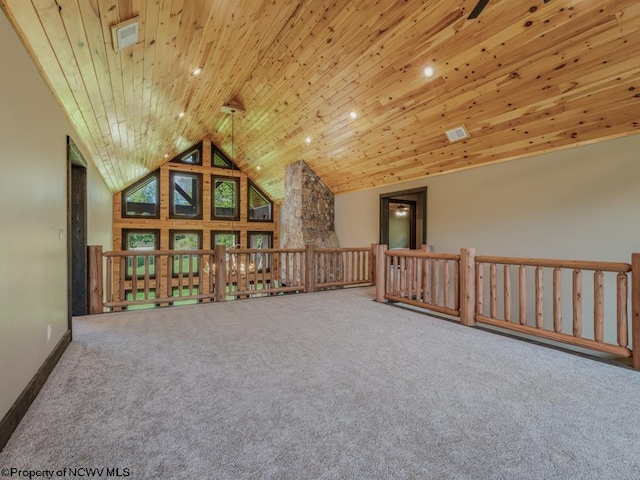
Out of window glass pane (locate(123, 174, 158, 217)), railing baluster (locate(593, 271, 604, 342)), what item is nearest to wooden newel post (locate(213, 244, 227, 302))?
railing baluster (locate(593, 271, 604, 342))

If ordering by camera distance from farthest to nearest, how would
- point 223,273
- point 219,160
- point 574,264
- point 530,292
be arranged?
point 219,160 < point 223,273 < point 530,292 < point 574,264

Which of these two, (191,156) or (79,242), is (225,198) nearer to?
(191,156)

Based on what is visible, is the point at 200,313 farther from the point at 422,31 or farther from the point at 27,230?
the point at 422,31

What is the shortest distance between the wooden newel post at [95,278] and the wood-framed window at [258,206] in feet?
21.9

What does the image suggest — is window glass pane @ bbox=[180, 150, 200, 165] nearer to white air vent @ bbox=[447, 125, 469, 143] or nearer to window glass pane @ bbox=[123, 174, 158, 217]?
window glass pane @ bbox=[123, 174, 158, 217]

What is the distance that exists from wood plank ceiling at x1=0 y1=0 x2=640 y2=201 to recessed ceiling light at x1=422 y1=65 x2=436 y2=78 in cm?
9

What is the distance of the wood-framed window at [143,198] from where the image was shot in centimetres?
905

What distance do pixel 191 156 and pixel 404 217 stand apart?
6912 millimetres

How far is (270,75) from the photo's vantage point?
17.7 feet

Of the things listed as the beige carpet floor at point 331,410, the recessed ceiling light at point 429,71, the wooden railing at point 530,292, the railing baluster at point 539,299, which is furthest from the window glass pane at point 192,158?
the railing baluster at point 539,299

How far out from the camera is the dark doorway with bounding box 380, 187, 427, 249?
→ 642 cm

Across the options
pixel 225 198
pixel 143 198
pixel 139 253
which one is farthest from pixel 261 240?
pixel 139 253

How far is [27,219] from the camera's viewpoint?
201cm

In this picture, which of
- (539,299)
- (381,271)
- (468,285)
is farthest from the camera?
(381,271)
